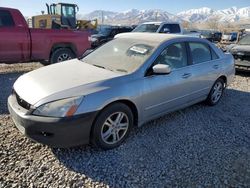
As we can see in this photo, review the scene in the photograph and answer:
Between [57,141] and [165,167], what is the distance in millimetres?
1392

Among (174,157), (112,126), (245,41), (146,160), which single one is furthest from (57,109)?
(245,41)

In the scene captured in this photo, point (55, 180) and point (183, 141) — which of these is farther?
point (183, 141)

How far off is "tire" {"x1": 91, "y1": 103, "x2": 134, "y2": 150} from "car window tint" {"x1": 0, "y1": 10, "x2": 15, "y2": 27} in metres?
5.45

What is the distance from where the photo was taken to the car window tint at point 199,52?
455 cm

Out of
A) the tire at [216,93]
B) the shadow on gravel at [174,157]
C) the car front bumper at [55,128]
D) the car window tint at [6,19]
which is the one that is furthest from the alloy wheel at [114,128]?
the car window tint at [6,19]

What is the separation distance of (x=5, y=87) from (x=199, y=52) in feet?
15.2

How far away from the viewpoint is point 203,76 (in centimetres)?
467

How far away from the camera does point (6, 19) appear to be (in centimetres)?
708

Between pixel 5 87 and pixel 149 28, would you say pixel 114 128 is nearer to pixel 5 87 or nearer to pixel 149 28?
pixel 5 87

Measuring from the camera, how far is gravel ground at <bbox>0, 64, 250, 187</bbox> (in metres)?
2.87

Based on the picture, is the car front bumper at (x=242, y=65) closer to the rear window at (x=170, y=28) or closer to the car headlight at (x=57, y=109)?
the rear window at (x=170, y=28)

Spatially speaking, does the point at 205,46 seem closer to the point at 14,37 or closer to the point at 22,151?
the point at 22,151

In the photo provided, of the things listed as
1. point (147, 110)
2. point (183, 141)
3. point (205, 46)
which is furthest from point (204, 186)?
point (205, 46)

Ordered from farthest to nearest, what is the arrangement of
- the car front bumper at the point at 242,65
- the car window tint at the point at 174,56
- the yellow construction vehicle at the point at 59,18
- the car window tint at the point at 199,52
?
the yellow construction vehicle at the point at 59,18 < the car front bumper at the point at 242,65 < the car window tint at the point at 199,52 < the car window tint at the point at 174,56
